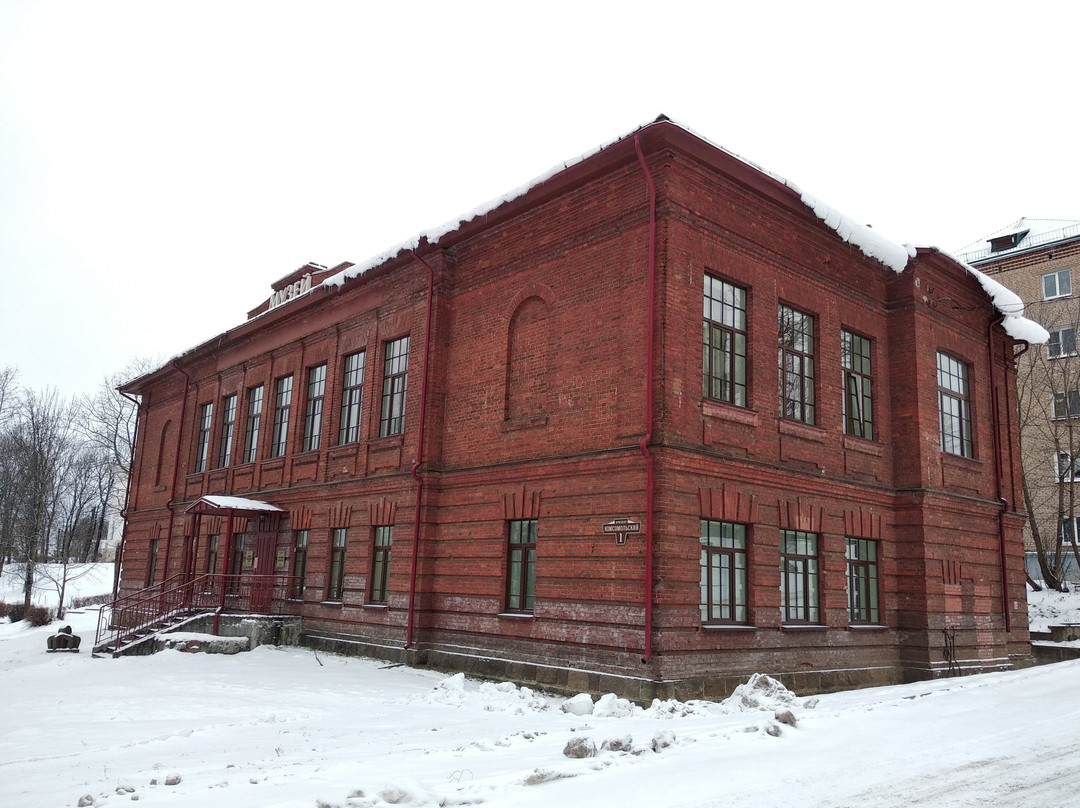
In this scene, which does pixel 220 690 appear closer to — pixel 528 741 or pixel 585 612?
pixel 585 612

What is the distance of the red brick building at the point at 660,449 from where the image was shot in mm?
12352

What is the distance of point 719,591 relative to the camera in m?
12.5

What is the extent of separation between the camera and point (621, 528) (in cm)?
1210

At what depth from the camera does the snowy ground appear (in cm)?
640

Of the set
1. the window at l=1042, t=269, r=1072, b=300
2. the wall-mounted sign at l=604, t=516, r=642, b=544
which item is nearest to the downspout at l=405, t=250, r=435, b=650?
the wall-mounted sign at l=604, t=516, r=642, b=544

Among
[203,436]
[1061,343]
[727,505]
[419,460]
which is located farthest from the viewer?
[1061,343]

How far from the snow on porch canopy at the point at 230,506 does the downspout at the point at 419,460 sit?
5.99m

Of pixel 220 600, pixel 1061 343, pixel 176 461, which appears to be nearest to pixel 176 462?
pixel 176 461

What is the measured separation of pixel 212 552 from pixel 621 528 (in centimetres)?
1540

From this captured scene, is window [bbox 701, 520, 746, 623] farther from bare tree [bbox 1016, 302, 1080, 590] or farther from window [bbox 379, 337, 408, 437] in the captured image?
bare tree [bbox 1016, 302, 1080, 590]

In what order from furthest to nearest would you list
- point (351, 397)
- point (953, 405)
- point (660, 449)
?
point (351, 397) < point (953, 405) < point (660, 449)

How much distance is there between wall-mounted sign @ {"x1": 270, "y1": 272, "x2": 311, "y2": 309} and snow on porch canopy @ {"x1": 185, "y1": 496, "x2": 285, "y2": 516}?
549cm

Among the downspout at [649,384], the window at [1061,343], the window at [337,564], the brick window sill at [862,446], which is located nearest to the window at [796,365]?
the brick window sill at [862,446]

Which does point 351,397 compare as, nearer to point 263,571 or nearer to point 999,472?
point 263,571
